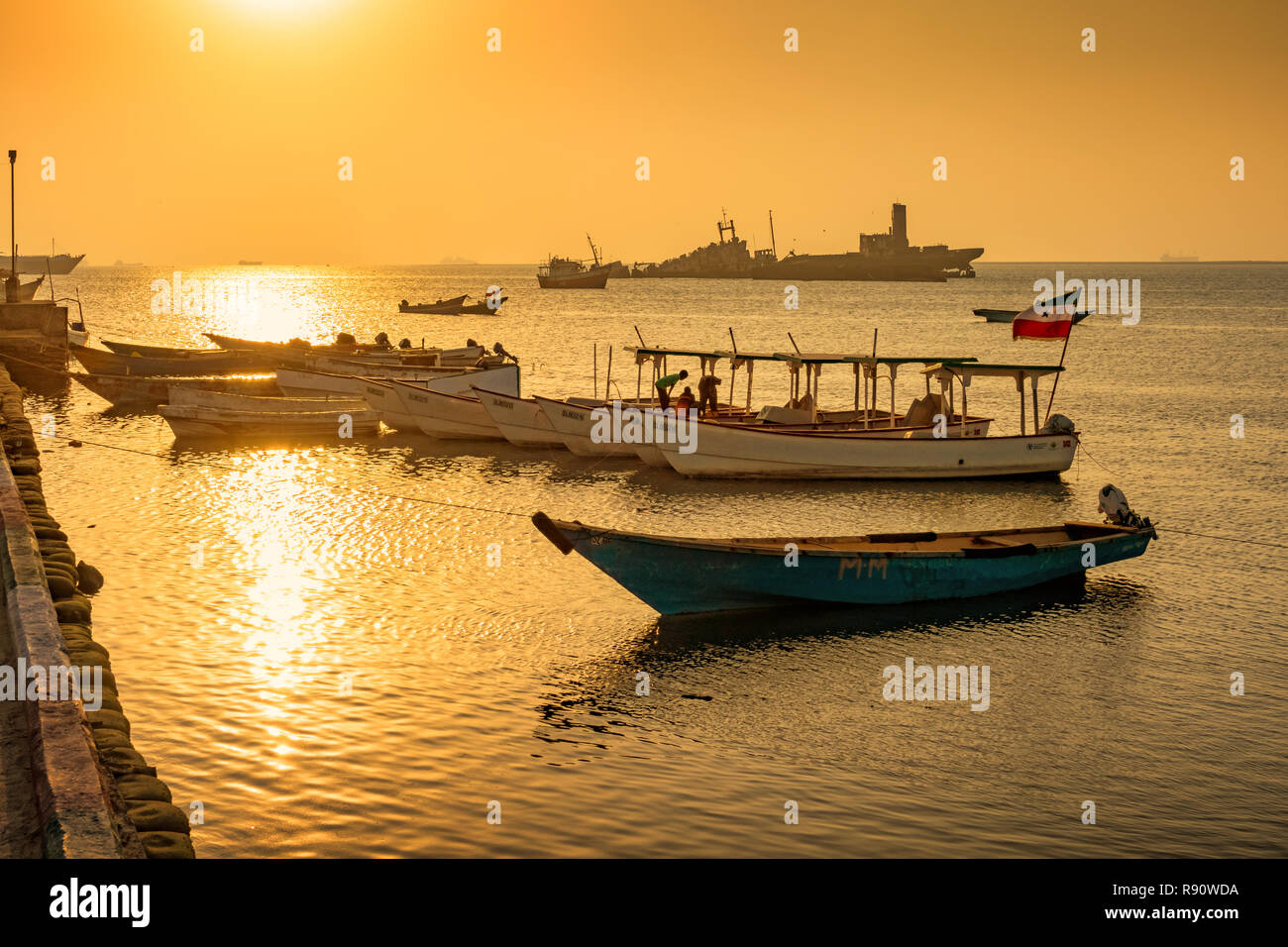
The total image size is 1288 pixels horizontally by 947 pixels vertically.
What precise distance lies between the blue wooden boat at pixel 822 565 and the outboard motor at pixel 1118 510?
0.91 meters

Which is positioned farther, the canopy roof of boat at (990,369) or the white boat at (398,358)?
the white boat at (398,358)

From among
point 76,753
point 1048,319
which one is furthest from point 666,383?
point 76,753

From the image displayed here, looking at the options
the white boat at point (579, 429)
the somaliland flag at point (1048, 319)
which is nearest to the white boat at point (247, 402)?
the white boat at point (579, 429)

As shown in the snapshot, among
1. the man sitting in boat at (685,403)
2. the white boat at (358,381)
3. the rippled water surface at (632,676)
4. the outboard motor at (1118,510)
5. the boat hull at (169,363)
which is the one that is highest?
the boat hull at (169,363)

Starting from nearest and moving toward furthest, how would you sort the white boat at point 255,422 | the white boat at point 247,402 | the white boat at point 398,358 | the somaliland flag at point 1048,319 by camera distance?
the somaliland flag at point 1048,319 → the white boat at point 255,422 → the white boat at point 247,402 → the white boat at point 398,358

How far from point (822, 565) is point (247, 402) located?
24.9m

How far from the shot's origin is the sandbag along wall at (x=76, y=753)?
8.25 m

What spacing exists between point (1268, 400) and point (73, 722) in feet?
183

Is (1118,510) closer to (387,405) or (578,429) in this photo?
(578,429)

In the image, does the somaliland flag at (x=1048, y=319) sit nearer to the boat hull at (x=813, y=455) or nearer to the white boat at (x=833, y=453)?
the white boat at (x=833, y=453)

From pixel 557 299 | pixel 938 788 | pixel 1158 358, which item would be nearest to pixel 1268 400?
pixel 1158 358

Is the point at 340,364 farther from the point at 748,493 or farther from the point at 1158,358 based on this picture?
the point at 1158,358

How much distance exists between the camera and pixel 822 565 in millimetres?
18891

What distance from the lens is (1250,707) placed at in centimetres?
1552
